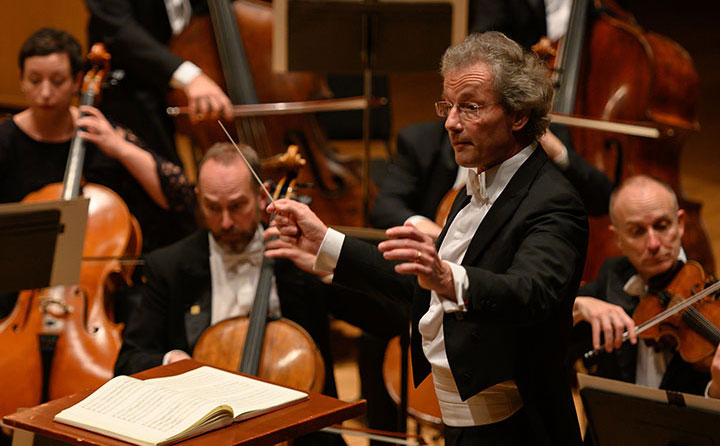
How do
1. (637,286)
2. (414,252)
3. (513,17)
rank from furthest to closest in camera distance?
(513,17), (637,286), (414,252)

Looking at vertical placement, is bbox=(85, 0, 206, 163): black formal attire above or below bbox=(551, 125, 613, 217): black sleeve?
above

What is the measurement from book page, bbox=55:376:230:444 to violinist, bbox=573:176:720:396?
34.5 inches

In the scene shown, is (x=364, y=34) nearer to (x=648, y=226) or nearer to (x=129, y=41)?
(x=129, y=41)

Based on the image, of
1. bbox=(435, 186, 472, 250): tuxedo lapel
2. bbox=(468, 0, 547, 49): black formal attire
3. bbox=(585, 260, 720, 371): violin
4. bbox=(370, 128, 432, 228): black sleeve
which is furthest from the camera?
bbox=(468, 0, 547, 49): black formal attire

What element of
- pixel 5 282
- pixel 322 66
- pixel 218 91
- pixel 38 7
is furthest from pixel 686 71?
pixel 38 7

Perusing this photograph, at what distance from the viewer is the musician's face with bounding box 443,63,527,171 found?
151 centimetres

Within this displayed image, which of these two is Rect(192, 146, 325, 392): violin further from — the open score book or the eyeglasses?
the eyeglasses

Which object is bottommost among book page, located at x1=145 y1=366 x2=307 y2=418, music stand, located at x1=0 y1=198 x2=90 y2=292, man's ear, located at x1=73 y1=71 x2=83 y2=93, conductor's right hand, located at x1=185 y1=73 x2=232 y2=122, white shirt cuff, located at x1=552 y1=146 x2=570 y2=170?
book page, located at x1=145 y1=366 x2=307 y2=418

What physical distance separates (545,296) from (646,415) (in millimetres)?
357

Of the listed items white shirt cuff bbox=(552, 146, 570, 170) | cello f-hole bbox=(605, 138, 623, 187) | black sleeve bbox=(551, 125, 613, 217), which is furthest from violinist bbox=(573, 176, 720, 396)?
cello f-hole bbox=(605, 138, 623, 187)

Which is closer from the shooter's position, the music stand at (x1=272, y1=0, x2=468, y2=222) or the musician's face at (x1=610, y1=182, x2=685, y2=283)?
the musician's face at (x1=610, y1=182, x2=685, y2=283)

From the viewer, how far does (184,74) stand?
322cm

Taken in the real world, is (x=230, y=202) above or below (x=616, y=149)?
below

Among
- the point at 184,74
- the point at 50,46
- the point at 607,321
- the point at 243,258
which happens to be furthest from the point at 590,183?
the point at 50,46
